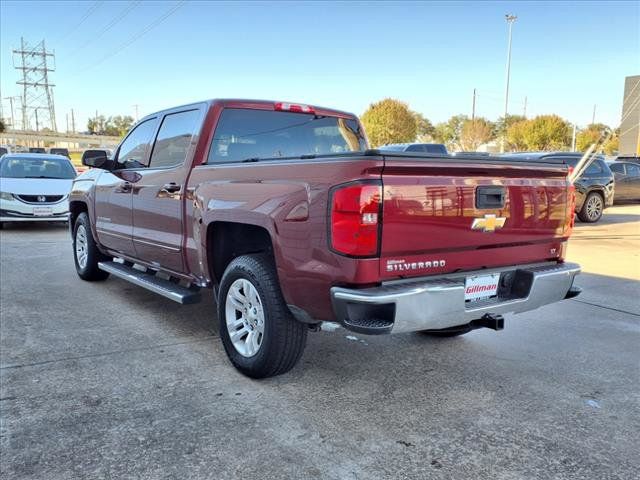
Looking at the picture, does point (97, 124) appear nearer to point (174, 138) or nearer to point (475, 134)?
point (475, 134)

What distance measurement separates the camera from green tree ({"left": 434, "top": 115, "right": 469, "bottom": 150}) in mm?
66500

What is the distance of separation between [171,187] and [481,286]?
2.60 m

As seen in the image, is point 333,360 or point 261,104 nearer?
point 333,360

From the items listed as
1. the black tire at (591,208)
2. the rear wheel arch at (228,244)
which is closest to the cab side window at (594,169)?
the black tire at (591,208)

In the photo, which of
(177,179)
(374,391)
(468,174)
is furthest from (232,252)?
(468,174)

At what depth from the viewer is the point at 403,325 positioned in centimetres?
285

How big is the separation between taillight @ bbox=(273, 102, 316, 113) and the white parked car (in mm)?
8099

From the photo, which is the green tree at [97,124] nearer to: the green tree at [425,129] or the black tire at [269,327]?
the green tree at [425,129]

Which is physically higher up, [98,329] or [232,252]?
[232,252]

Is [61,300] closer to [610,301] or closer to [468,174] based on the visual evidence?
[468,174]

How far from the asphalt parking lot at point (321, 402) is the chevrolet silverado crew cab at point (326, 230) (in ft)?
1.25

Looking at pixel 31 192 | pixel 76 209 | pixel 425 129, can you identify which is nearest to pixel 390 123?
pixel 425 129

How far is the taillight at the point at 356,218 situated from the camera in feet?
9.15

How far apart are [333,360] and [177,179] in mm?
1914
